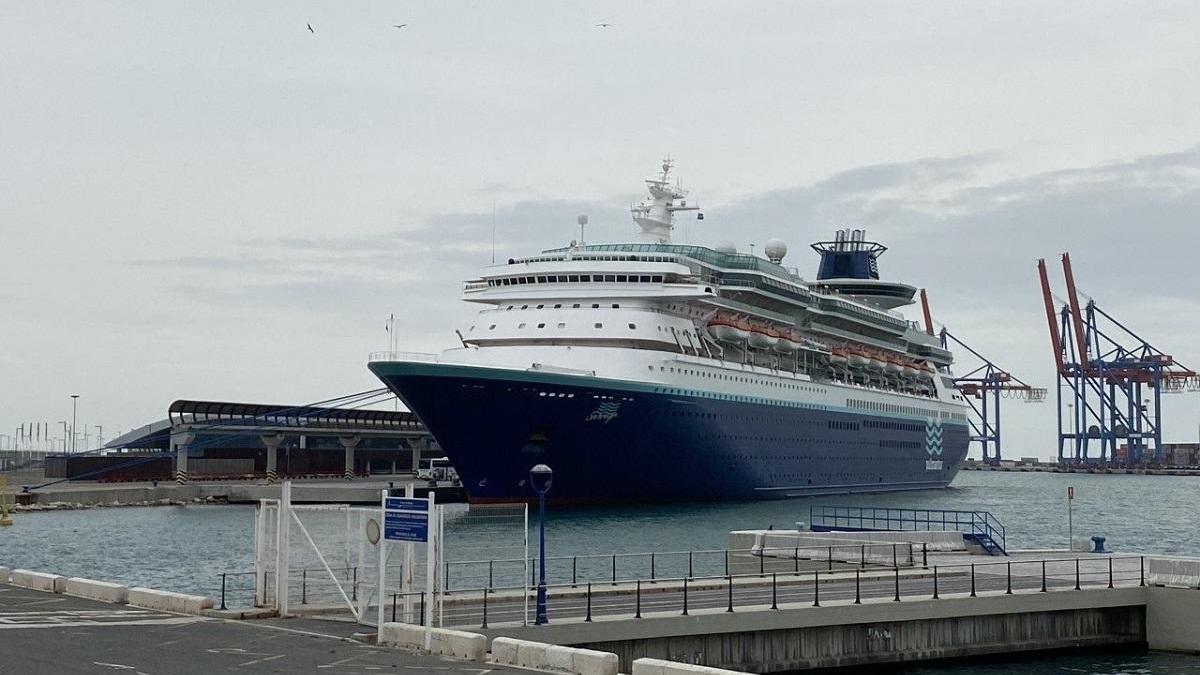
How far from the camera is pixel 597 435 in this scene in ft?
186

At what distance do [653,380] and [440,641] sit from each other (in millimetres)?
41373

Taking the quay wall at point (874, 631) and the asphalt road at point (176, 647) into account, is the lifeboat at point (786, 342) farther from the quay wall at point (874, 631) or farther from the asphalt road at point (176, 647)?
the asphalt road at point (176, 647)

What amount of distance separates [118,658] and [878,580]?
53.8 feet

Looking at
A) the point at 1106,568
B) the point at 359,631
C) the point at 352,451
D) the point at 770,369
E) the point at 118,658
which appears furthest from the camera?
the point at 352,451

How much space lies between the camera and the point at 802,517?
5941 centimetres

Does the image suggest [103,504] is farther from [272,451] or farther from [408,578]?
[408,578]

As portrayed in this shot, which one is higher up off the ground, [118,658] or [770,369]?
[770,369]

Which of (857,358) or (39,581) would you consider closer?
(39,581)

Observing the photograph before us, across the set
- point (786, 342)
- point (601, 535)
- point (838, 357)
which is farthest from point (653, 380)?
point (838, 357)

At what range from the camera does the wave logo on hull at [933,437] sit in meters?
93.9

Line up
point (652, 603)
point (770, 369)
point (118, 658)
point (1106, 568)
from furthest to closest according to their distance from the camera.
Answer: point (770, 369)
point (1106, 568)
point (652, 603)
point (118, 658)

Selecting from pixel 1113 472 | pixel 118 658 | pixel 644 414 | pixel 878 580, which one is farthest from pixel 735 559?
pixel 1113 472

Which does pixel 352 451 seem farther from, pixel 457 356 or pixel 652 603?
pixel 652 603

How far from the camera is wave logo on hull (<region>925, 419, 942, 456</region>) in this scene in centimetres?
9394
